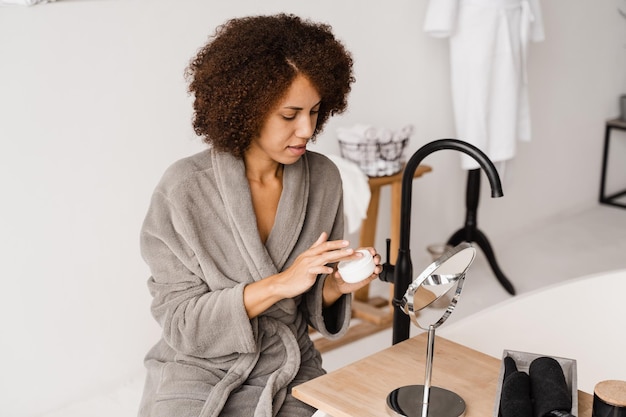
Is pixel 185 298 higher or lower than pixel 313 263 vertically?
lower

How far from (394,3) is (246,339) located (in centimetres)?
206

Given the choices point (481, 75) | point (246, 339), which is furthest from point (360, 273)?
point (481, 75)

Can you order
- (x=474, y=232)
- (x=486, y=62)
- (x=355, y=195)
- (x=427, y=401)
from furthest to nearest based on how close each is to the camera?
(x=474, y=232)
(x=486, y=62)
(x=355, y=195)
(x=427, y=401)

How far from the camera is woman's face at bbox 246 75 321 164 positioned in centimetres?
159

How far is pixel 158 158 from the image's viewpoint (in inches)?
104

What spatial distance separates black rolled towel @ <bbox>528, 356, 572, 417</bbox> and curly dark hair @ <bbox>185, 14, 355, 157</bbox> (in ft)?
2.27

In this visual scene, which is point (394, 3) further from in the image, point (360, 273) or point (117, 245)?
point (360, 273)

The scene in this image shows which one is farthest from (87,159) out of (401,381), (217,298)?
(401,381)

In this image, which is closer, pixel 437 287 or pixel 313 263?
pixel 437 287

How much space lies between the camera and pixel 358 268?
1430 millimetres

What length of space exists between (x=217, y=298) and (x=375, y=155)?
4.73 feet

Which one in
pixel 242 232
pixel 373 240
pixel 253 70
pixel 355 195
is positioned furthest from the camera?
pixel 373 240

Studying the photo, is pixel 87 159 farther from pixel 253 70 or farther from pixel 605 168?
pixel 605 168

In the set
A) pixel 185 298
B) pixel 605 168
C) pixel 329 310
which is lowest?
pixel 605 168
